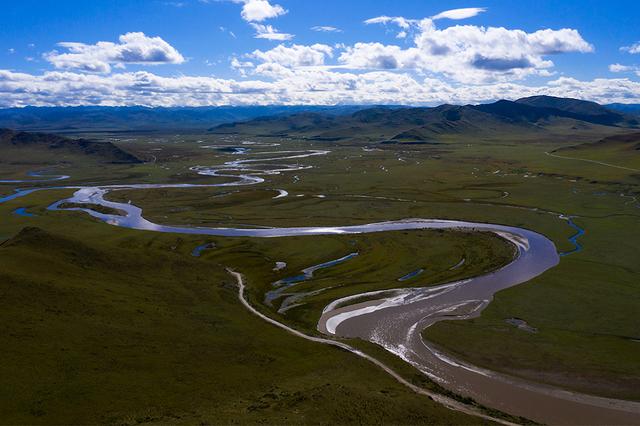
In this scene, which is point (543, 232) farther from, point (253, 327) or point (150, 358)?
point (150, 358)

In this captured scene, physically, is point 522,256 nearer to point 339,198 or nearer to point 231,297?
point 231,297

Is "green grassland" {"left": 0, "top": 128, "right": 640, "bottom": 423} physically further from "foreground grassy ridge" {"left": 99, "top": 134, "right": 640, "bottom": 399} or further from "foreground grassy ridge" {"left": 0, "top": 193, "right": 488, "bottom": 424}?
"foreground grassy ridge" {"left": 99, "top": 134, "right": 640, "bottom": 399}

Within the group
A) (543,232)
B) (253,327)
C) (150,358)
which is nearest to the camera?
(150,358)

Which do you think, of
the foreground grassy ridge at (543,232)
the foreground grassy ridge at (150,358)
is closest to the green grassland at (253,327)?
the foreground grassy ridge at (150,358)

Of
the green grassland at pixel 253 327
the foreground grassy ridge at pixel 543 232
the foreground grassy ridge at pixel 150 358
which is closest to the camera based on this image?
the foreground grassy ridge at pixel 150 358

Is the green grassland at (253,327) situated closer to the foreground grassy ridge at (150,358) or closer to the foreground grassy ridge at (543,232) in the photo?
the foreground grassy ridge at (150,358)

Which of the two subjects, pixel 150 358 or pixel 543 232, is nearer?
pixel 150 358

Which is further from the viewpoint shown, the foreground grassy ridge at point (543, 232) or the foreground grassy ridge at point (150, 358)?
the foreground grassy ridge at point (543, 232)

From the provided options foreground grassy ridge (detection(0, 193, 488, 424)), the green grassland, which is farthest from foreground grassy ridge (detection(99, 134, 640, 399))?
foreground grassy ridge (detection(0, 193, 488, 424))

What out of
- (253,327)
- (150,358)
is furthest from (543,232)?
(150,358)
